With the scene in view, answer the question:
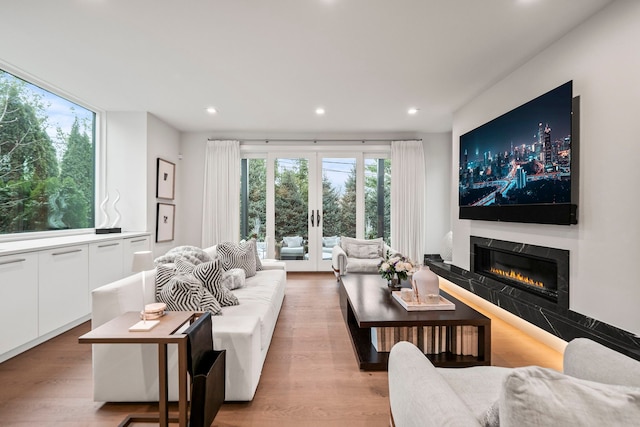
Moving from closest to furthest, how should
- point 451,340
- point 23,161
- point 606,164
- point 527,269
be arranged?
point 606,164 → point 451,340 → point 527,269 → point 23,161

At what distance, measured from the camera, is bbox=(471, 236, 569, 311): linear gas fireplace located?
2.60 m

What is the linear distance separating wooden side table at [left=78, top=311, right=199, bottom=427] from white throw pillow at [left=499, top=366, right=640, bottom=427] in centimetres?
131

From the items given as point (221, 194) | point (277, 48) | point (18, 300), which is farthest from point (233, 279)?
point (221, 194)

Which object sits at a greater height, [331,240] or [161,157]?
[161,157]

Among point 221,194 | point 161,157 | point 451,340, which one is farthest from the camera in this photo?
point 221,194

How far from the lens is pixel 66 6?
2.25 m

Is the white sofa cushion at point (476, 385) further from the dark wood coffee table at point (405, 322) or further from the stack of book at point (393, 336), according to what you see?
the stack of book at point (393, 336)

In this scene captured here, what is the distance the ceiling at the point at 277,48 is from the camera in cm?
227

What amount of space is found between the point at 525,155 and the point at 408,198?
110 inches

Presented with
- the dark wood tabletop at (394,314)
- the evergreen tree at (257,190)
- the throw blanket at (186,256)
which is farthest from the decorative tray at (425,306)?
the evergreen tree at (257,190)

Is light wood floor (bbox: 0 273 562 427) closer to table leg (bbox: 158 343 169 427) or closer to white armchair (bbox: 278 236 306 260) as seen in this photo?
table leg (bbox: 158 343 169 427)

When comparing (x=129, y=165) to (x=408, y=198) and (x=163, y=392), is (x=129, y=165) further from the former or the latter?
(x=408, y=198)

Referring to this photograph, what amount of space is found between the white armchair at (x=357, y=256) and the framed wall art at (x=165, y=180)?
2.88 meters

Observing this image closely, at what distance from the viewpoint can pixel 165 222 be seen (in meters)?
5.07
